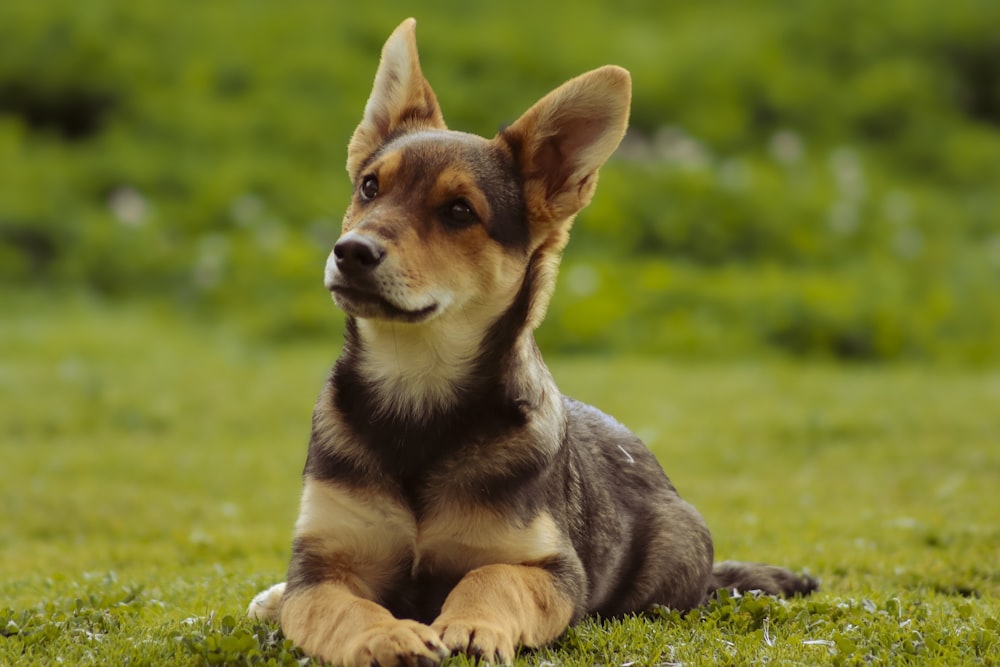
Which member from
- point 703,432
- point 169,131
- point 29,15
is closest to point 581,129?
point 703,432

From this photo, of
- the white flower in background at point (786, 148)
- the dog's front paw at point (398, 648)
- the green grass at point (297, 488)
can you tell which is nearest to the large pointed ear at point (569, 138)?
the green grass at point (297, 488)

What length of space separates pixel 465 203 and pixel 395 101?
102cm

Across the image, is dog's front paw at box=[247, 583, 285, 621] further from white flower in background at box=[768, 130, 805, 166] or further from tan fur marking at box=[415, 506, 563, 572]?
white flower in background at box=[768, 130, 805, 166]

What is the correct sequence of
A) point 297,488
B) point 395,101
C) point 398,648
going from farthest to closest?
point 297,488 → point 395,101 → point 398,648

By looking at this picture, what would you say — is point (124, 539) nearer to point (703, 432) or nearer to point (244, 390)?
point (244, 390)

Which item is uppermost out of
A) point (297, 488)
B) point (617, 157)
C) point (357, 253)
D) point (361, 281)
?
point (357, 253)

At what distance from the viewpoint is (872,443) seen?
532 inches

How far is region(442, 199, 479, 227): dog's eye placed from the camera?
19.1ft

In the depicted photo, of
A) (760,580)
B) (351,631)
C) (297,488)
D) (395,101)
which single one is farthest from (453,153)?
(297,488)

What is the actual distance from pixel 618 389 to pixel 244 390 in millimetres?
4189

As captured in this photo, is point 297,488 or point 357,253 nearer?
point 357,253

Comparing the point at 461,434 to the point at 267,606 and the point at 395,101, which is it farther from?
Result: the point at 395,101

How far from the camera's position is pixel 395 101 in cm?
663

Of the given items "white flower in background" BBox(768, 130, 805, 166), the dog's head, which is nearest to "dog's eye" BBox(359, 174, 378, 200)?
the dog's head
